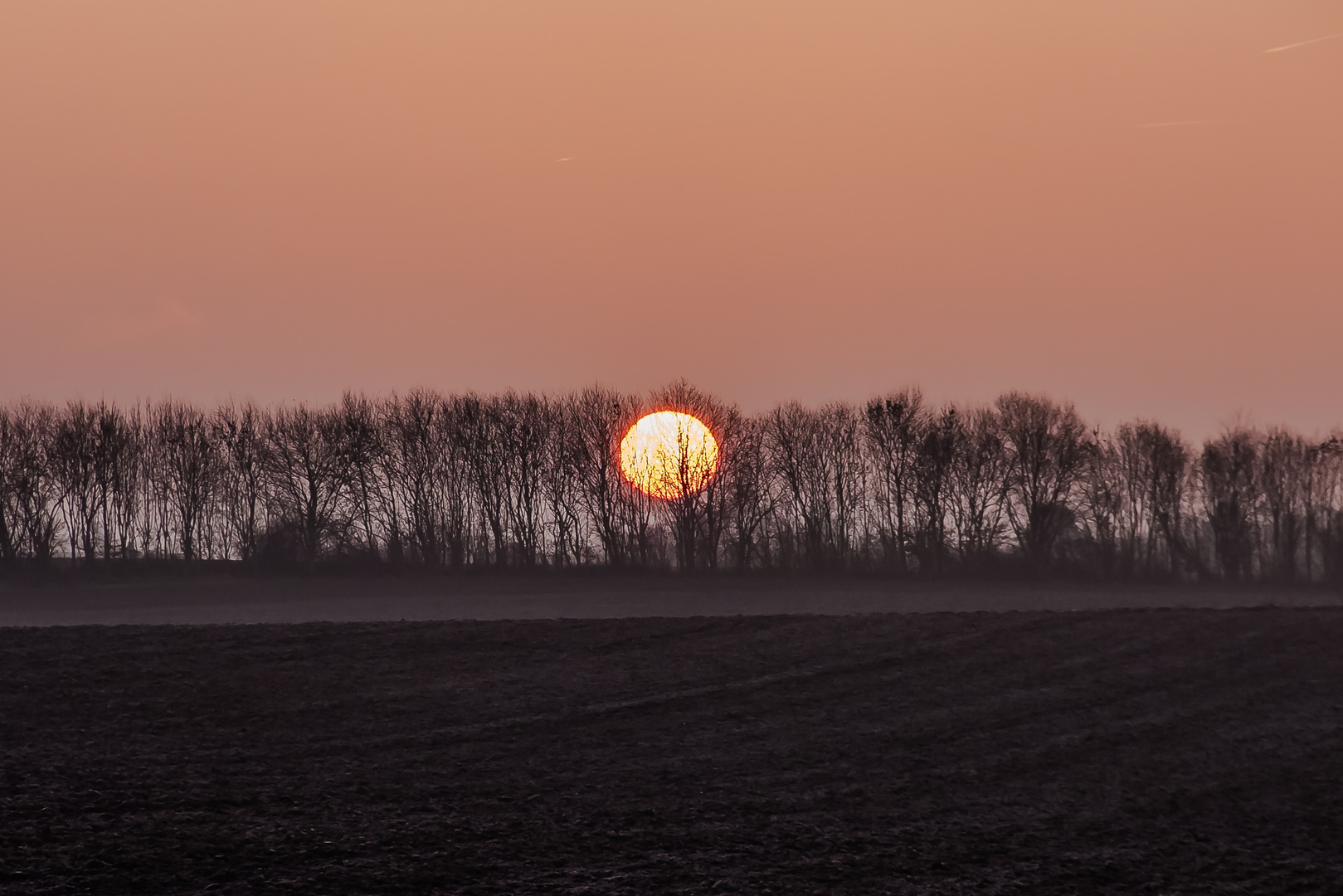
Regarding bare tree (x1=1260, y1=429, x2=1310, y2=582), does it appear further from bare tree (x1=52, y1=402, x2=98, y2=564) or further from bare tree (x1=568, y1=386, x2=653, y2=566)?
bare tree (x1=52, y1=402, x2=98, y2=564)

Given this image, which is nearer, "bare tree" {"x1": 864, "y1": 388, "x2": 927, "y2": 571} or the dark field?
the dark field

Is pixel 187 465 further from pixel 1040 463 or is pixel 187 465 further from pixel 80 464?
A: pixel 1040 463

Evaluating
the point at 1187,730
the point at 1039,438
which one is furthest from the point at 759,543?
the point at 1187,730

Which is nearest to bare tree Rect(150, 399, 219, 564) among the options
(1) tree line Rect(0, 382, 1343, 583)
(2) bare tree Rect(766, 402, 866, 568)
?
(1) tree line Rect(0, 382, 1343, 583)

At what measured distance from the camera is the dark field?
403 inches

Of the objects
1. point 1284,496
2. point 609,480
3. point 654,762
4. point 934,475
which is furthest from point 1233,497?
point 654,762

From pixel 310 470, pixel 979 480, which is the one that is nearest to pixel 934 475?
pixel 979 480

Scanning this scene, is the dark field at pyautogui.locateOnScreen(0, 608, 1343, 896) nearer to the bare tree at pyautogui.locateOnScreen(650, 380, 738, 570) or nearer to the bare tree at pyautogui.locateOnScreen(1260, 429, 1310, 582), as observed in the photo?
the bare tree at pyautogui.locateOnScreen(650, 380, 738, 570)

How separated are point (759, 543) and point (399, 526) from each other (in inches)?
659

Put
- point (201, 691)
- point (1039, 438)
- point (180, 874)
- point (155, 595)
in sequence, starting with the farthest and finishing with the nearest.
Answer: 1. point (1039, 438)
2. point (155, 595)
3. point (201, 691)
4. point (180, 874)

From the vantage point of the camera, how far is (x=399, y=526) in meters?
Result: 47.6

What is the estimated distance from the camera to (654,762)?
1352cm

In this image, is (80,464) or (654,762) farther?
(80,464)

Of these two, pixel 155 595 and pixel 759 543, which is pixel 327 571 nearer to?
pixel 155 595
